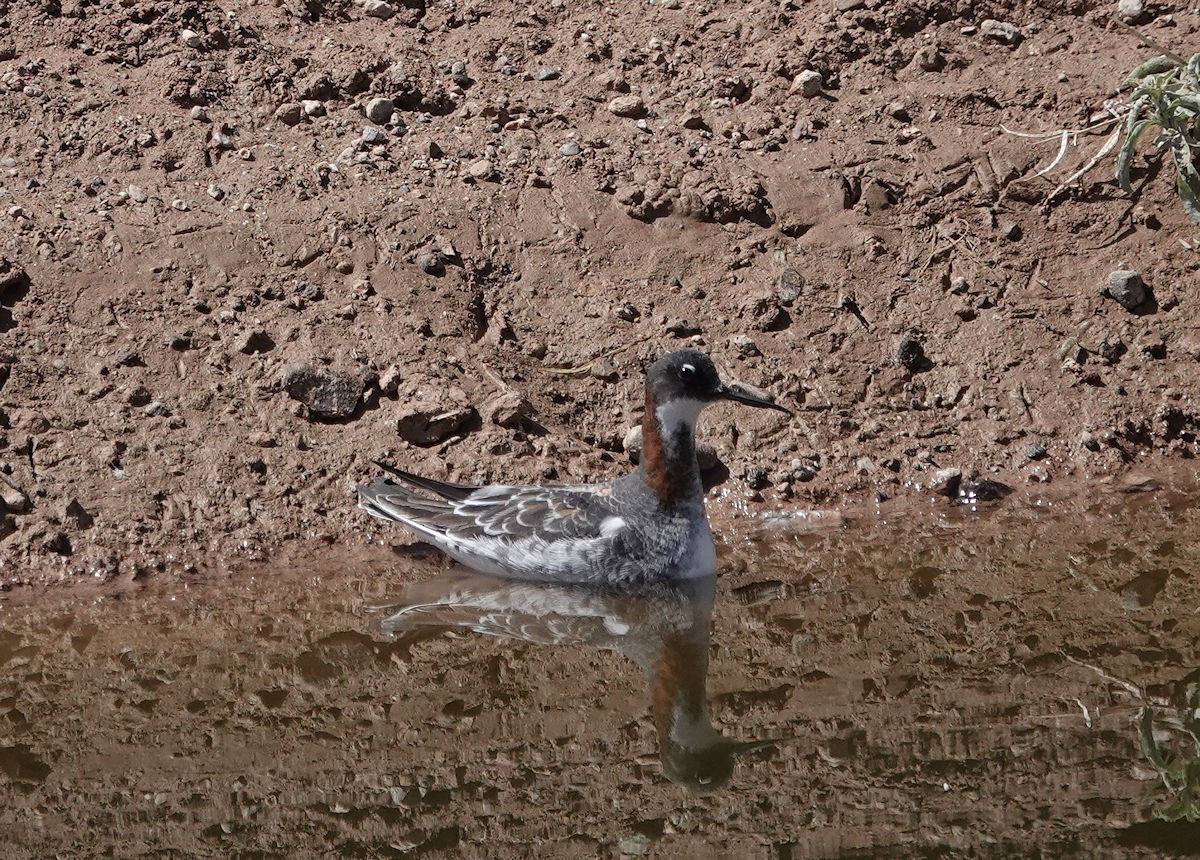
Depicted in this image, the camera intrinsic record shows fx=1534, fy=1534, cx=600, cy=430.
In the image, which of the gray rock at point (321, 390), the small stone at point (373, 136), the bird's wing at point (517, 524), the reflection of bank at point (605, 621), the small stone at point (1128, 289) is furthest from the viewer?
the small stone at point (373, 136)

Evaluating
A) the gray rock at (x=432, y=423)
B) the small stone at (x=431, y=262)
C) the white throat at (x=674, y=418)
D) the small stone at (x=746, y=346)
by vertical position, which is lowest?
the gray rock at (x=432, y=423)

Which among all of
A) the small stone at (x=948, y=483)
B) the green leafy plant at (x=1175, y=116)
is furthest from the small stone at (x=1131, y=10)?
the small stone at (x=948, y=483)

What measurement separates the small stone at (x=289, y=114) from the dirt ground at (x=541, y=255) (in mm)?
32

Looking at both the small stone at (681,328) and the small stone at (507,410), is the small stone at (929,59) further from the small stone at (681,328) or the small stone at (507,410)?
the small stone at (507,410)

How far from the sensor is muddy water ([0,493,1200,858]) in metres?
6.53

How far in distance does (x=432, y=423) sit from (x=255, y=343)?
56.0 inches

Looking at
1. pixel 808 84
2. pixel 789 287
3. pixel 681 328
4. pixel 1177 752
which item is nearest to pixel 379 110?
pixel 681 328

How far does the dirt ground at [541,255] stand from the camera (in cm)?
1017

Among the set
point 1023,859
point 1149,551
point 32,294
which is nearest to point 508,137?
point 32,294

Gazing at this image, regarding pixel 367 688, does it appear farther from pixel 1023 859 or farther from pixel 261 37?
pixel 261 37

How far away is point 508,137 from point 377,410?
Answer: 9.11 feet

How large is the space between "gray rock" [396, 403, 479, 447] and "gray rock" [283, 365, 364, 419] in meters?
0.43

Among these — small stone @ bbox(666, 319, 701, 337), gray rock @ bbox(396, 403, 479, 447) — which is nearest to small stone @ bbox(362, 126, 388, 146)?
gray rock @ bbox(396, 403, 479, 447)

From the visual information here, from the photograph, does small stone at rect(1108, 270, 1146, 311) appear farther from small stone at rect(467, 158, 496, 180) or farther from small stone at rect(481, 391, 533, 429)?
small stone at rect(467, 158, 496, 180)
